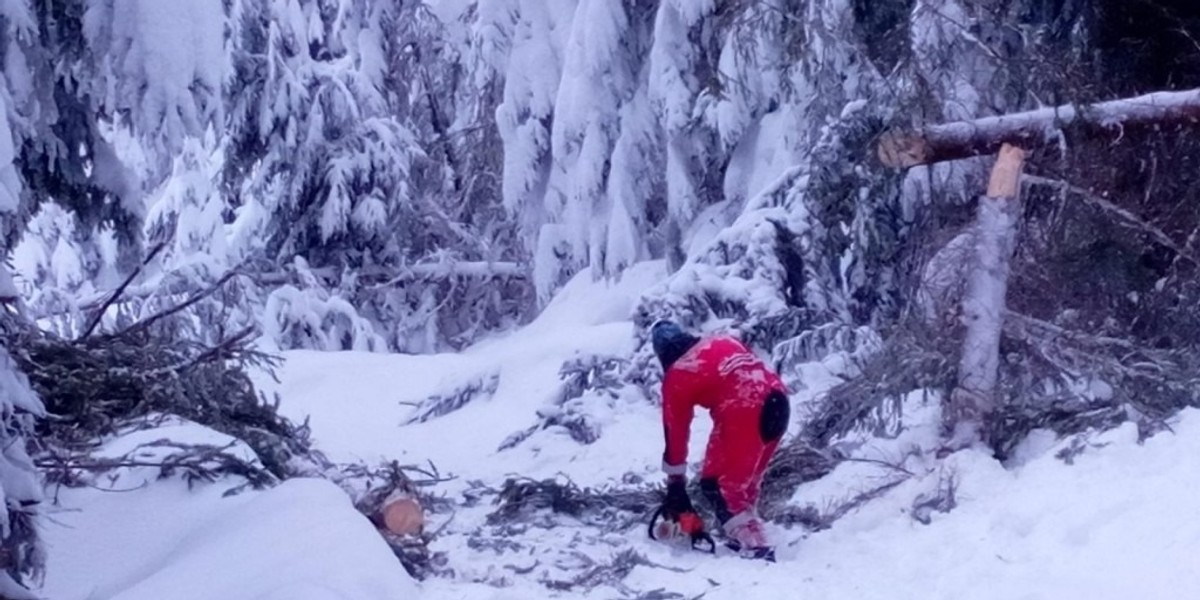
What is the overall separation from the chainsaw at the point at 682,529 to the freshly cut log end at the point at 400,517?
3.59 ft

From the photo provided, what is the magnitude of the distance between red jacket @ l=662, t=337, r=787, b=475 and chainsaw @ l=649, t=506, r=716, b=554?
21 centimetres

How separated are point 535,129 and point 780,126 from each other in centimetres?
326

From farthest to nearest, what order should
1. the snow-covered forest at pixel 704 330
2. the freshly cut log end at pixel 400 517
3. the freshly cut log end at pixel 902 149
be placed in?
the freshly cut log end at pixel 902 149 < the freshly cut log end at pixel 400 517 < the snow-covered forest at pixel 704 330

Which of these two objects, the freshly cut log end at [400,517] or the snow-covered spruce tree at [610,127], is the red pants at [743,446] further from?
the snow-covered spruce tree at [610,127]

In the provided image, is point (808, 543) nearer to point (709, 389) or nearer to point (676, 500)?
point (676, 500)

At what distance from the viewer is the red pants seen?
610 cm

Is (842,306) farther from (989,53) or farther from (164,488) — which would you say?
(164,488)

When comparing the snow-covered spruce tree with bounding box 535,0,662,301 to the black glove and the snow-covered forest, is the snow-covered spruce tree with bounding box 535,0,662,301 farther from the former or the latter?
the black glove

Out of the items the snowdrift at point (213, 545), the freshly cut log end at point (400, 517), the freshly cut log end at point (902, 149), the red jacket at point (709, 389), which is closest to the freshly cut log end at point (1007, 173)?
the freshly cut log end at point (902, 149)

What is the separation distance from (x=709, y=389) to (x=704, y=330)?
280 centimetres

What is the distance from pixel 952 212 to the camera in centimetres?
775

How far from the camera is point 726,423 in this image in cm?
617

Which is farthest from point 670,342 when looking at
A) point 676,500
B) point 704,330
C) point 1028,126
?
point 704,330

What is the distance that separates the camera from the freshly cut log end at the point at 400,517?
589 centimetres
